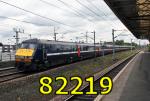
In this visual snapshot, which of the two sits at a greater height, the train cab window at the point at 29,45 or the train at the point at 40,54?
the train cab window at the point at 29,45

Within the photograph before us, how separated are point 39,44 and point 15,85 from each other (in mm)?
9322

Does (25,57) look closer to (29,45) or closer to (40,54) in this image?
(29,45)

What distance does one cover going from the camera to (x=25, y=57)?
2559 cm

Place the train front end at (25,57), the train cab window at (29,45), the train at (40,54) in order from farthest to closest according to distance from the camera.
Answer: the train cab window at (29,45) < the train at (40,54) < the train front end at (25,57)

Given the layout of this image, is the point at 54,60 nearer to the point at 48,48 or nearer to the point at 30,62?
the point at 48,48

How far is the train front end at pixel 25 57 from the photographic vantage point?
25.3 metres

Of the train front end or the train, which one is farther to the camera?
the train

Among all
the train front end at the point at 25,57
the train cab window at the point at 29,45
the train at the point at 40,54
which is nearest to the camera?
the train front end at the point at 25,57

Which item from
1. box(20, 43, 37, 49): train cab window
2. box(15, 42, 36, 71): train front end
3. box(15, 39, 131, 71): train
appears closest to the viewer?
box(15, 42, 36, 71): train front end

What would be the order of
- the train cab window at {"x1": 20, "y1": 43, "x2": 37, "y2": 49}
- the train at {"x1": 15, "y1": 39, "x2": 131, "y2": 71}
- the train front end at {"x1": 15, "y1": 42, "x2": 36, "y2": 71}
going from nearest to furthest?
1. the train front end at {"x1": 15, "y1": 42, "x2": 36, "y2": 71}
2. the train at {"x1": 15, "y1": 39, "x2": 131, "y2": 71}
3. the train cab window at {"x1": 20, "y1": 43, "x2": 37, "y2": 49}

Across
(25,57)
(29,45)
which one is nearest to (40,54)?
(29,45)

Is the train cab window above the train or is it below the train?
above

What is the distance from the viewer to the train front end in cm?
2530

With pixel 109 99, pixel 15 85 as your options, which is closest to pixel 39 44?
pixel 15 85
